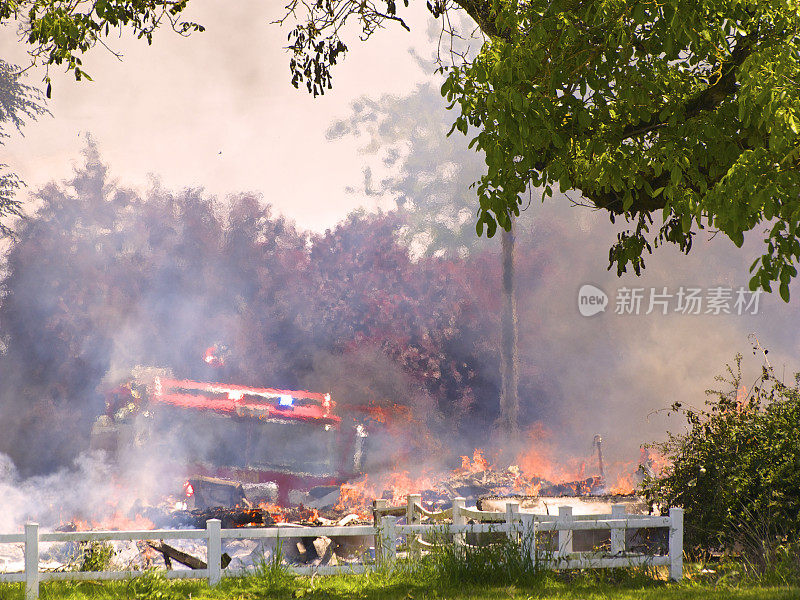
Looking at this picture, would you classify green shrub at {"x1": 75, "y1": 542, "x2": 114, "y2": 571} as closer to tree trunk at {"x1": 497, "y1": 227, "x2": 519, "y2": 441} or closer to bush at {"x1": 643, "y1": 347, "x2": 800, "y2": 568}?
bush at {"x1": 643, "y1": 347, "x2": 800, "y2": 568}

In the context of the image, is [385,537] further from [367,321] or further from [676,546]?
[367,321]

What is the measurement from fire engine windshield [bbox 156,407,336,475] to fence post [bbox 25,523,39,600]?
10.7 meters

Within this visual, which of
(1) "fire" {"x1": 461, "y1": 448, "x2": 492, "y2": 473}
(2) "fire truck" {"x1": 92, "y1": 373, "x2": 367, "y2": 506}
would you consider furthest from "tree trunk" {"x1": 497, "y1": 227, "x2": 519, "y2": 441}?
(2) "fire truck" {"x1": 92, "y1": 373, "x2": 367, "y2": 506}

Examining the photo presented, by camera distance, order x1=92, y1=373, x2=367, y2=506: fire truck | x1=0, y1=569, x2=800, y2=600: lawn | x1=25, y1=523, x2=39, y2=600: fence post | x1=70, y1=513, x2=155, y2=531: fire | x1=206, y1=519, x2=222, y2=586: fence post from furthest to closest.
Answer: x1=70, y1=513, x2=155, y2=531: fire
x1=92, y1=373, x2=367, y2=506: fire truck
x1=206, y1=519, x2=222, y2=586: fence post
x1=25, y1=523, x2=39, y2=600: fence post
x1=0, y1=569, x2=800, y2=600: lawn

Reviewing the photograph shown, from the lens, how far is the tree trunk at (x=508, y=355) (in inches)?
1083

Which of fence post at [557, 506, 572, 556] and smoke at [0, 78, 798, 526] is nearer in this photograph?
fence post at [557, 506, 572, 556]

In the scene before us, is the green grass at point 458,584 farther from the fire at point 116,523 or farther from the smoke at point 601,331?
the smoke at point 601,331

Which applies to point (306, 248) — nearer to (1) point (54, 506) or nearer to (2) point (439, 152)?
(2) point (439, 152)

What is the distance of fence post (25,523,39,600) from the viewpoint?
25.4 feet

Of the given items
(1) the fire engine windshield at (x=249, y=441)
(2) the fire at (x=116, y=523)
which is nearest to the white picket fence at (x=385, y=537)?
(1) the fire engine windshield at (x=249, y=441)

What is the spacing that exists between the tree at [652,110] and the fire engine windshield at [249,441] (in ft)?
40.1

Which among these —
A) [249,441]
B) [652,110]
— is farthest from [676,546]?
[249,441]

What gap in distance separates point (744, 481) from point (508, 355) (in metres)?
18.9

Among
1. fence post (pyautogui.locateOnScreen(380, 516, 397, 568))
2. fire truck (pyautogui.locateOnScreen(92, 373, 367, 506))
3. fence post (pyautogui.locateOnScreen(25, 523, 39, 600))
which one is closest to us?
fence post (pyautogui.locateOnScreen(25, 523, 39, 600))
